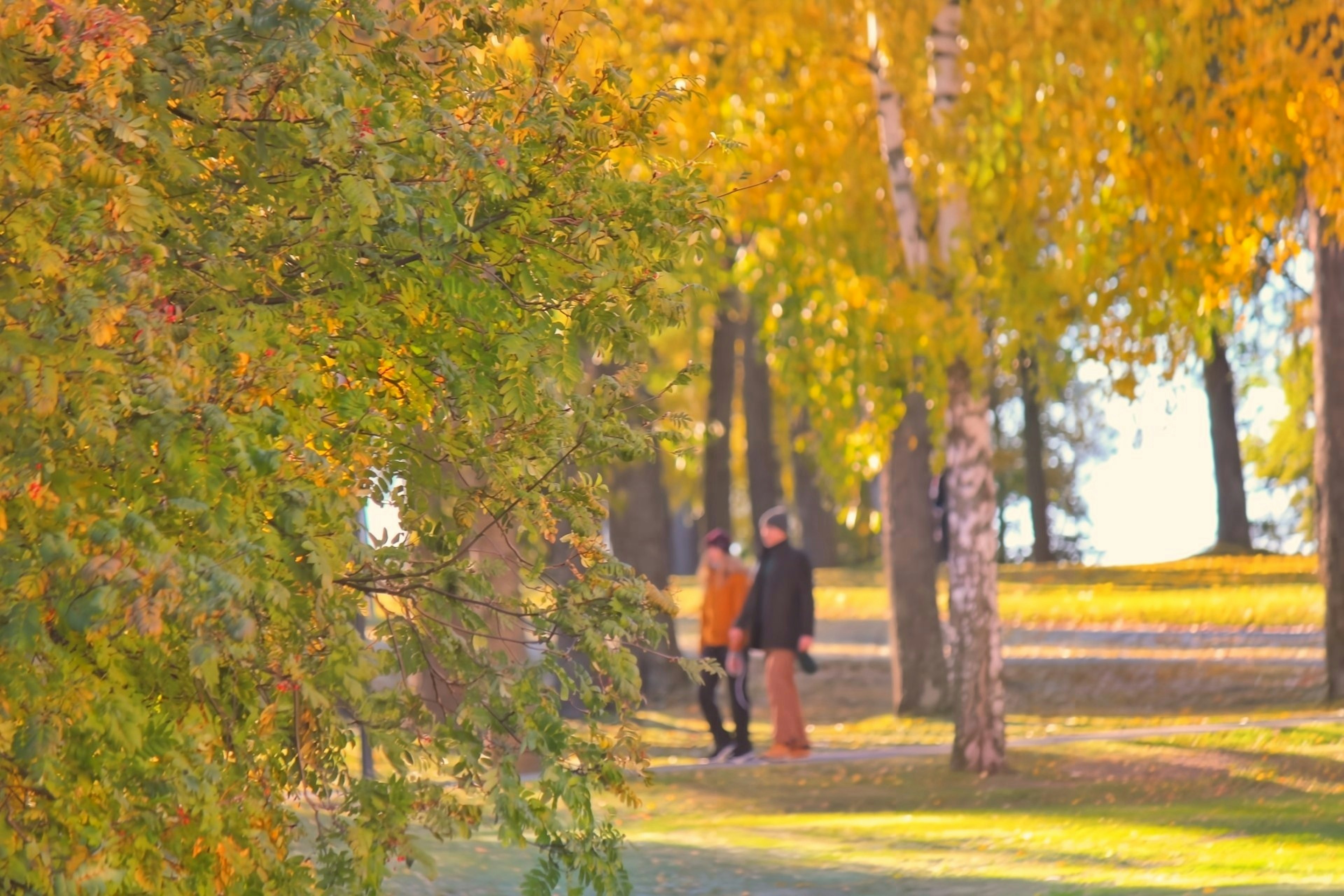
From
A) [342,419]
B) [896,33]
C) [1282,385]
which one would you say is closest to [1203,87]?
[896,33]

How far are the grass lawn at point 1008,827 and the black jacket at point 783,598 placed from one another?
3.26ft

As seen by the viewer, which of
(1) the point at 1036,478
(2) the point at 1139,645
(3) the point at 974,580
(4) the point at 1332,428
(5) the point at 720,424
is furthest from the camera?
(1) the point at 1036,478

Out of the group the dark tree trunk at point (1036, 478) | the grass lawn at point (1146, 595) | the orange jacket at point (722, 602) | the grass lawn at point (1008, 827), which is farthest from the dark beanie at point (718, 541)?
the dark tree trunk at point (1036, 478)

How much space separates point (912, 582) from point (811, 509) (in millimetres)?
18237

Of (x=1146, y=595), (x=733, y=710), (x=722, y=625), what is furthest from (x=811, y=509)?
(x=733, y=710)

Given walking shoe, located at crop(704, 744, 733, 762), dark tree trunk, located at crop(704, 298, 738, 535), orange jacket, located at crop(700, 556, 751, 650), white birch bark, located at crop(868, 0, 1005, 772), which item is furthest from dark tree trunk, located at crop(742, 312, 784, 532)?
white birch bark, located at crop(868, 0, 1005, 772)

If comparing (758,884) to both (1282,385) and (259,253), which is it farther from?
(1282,385)

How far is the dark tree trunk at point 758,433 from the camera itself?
3078 cm

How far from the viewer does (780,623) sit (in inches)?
627

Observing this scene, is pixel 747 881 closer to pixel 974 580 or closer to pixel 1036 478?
pixel 974 580

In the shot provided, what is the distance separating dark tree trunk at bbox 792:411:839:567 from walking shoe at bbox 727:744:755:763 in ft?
60.8

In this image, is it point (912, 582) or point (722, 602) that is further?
point (912, 582)

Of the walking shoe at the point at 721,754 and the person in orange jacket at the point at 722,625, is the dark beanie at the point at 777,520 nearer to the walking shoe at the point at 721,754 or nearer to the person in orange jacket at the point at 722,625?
the person in orange jacket at the point at 722,625

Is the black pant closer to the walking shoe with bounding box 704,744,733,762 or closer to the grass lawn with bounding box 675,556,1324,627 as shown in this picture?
the walking shoe with bounding box 704,744,733,762
